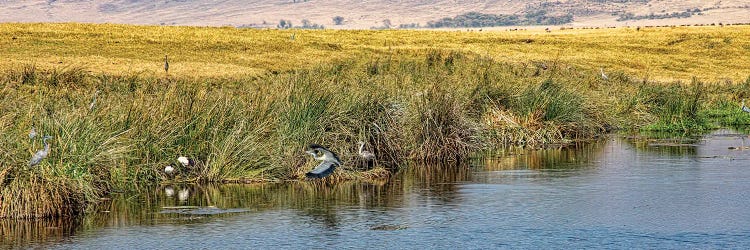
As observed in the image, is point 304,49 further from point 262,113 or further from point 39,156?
point 39,156

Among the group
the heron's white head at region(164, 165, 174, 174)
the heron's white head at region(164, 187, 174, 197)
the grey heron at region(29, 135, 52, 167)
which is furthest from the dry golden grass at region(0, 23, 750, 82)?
the grey heron at region(29, 135, 52, 167)

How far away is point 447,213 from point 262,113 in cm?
519

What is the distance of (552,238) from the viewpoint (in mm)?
13344

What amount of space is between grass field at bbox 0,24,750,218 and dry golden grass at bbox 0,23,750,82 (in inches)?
11.5

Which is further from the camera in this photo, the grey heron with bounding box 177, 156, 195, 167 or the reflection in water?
the grey heron with bounding box 177, 156, 195, 167

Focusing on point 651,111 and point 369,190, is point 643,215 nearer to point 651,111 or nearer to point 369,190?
point 369,190

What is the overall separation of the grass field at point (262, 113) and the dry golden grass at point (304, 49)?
29 cm

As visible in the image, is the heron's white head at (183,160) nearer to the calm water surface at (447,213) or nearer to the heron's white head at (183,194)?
the calm water surface at (447,213)

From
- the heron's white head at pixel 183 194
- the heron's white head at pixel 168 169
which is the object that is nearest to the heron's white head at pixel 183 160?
the heron's white head at pixel 168 169

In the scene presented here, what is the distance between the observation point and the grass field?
53.1 ft

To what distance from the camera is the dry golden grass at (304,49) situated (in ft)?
138

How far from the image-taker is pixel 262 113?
19406 millimetres

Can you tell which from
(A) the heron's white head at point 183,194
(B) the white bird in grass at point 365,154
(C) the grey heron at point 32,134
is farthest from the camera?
(B) the white bird in grass at point 365,154

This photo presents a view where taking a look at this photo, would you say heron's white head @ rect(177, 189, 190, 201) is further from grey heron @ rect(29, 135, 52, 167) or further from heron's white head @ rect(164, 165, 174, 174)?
grey heron @ rect(29, 135, 52, 167)
